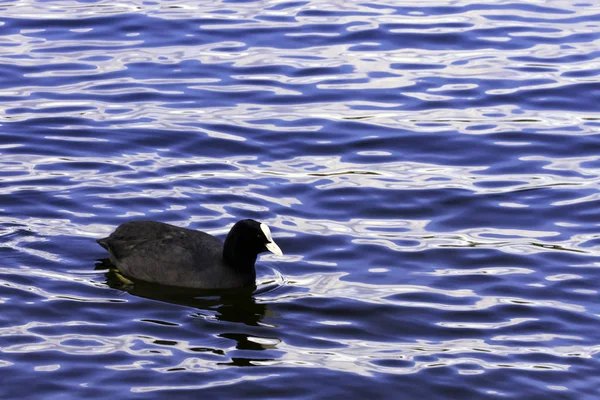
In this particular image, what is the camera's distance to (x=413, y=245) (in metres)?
11.0

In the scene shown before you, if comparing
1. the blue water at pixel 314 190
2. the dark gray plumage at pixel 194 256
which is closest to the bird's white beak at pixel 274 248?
the dark gray plumage at pixel 194 256

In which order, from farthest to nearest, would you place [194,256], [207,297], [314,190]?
1. [314,190]
2. [194,256]
3. [207,297]

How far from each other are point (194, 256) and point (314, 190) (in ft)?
8.15

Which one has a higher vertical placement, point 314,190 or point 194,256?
point 314,190

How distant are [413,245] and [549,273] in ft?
4.36

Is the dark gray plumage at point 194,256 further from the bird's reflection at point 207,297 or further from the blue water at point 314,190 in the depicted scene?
the blue water at point 314,190

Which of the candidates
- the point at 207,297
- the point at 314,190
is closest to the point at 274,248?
the point at 207,297

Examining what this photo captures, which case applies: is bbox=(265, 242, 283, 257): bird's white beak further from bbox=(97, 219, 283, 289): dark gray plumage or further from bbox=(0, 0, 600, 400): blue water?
bbox=(0, 0, 600, 400): blue water

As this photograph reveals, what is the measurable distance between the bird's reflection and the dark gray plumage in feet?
0.23

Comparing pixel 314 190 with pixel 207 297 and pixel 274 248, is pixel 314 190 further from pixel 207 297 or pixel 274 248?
pixel 207 297

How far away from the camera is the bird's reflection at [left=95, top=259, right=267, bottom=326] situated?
957 cm

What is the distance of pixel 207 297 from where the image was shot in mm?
9961

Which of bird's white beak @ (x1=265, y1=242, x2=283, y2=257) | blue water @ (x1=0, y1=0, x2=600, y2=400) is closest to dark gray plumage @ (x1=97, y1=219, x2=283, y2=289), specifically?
bird's white beak @ (x1=265, y1=242, x2=283, y2=257)

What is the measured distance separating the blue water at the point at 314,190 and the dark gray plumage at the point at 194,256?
0.24 m
